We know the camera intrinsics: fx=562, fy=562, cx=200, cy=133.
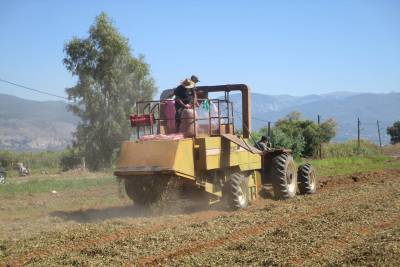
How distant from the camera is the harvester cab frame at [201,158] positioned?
12.1 m

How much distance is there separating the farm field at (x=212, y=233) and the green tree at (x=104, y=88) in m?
24.6

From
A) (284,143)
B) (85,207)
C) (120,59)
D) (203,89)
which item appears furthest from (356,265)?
(120,59)

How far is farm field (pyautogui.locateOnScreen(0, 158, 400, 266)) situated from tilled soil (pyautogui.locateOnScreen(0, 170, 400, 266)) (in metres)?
0.01

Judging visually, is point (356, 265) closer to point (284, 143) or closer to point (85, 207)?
point (85, 207)

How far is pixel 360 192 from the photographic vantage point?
15.7 m

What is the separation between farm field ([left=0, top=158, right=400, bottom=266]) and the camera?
795cm

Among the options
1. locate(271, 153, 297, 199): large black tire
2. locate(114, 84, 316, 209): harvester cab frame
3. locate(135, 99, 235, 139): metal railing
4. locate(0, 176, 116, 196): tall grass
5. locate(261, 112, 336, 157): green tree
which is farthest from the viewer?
locate(261, 112, 336, 157): green tree

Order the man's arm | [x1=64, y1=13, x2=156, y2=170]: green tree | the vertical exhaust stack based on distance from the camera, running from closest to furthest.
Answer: the man's arm < the vertical exhaust stack < [x1=64, y1=13, x2=156, y2=170]: green tree

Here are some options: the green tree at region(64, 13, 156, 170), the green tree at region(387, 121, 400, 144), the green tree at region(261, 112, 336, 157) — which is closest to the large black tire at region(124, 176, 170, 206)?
the green tree at region(261, 112, 336, 157)

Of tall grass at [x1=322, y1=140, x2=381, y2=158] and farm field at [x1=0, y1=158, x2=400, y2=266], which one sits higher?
tall grass at [x1=322, y1=140, x2=381, y2=158]

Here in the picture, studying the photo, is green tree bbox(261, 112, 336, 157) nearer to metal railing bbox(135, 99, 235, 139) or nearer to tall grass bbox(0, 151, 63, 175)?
metal railing bbox(135, 99, 235, 139)

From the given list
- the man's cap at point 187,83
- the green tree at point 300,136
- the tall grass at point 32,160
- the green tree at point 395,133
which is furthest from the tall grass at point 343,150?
the man's cap at point 187,83

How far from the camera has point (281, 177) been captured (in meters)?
15.4

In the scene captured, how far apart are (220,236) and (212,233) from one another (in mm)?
310
